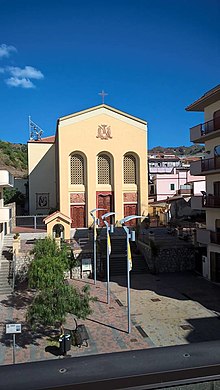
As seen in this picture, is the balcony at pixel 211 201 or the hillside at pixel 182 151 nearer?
the balcony at pixel 211 201

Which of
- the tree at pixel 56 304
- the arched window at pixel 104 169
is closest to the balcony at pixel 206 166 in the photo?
the arched window at pixel 104 169

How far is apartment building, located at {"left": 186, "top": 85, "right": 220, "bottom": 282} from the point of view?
73.3 feet

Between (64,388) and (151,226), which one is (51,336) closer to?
(64,388)

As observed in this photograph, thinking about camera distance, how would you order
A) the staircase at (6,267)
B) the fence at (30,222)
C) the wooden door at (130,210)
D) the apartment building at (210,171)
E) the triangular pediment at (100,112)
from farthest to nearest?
the fence at (30,222) → the wooden door at (130,210) → the triangular pediment at (100,112) → the apartment building at (210,171) → the staircase at (6,267)

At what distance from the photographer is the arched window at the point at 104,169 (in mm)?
35188

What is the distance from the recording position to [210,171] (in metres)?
22.4

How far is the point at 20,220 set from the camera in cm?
3928

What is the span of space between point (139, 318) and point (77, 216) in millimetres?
18872

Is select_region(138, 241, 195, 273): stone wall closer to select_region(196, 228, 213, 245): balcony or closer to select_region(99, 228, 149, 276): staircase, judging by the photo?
select_region(99, 228, 149, 276): staircase

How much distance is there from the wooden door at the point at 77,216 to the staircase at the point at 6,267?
7.37m

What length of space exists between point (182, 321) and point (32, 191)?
30706mm

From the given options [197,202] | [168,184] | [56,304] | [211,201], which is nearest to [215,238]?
[211,201]

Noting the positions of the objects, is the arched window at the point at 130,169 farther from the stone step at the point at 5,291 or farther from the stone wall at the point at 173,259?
the stone step at the point at 5,291

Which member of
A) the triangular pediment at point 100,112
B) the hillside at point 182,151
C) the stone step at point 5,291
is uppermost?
the hillside at point 182,151
